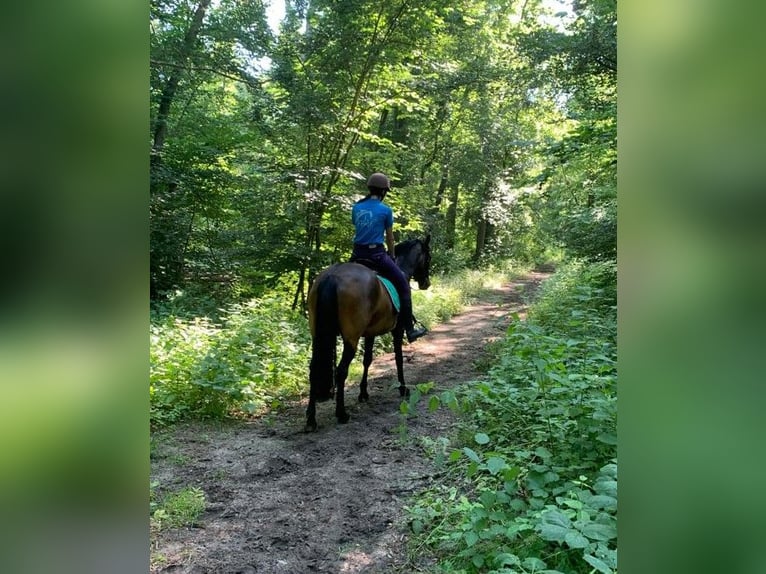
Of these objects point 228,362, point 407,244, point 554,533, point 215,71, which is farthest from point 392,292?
point 215,71

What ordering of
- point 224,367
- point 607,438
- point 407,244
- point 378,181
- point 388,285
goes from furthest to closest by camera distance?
point 407,244 < point 388,285 < point 378,181 < point 224,367 < point 607,438

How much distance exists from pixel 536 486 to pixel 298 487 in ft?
6.56

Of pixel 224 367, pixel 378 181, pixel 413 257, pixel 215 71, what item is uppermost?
pixel 215 71

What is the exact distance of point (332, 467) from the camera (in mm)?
4320

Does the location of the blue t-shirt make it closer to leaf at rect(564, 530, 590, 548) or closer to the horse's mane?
the horse's mane

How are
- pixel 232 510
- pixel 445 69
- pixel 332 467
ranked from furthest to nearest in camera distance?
pixel 445 69, pixel 332 467, pixel 232 510

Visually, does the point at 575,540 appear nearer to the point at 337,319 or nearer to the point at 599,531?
the point at 599,531

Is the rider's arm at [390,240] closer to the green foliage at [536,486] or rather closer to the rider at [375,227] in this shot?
the rider at [375,227]

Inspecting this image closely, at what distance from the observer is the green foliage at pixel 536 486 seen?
7.63 feet

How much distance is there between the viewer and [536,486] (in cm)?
303
